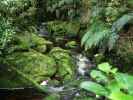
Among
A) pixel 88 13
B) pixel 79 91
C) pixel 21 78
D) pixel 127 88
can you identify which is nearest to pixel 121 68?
pixel 79 91

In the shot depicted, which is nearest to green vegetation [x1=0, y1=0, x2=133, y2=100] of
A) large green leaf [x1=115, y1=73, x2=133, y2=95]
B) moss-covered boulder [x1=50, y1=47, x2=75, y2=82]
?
moss-covered boulder [x1=50, y1=47, x2=75, y2=82]

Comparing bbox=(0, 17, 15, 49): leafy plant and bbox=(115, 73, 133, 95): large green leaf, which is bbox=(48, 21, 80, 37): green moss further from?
bbox=(115, 73, 133, 95): large green leaf

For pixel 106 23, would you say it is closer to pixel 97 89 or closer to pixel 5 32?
pixel 5 32

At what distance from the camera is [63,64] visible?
6.99m

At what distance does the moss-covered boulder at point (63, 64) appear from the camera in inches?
265

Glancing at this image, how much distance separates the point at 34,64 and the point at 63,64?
2.15 ft

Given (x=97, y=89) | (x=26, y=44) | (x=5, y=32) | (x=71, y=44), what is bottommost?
(x=71, y=44)

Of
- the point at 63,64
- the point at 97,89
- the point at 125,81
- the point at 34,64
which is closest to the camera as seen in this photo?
the point at 125,81

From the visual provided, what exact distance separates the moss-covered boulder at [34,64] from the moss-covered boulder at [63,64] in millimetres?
160

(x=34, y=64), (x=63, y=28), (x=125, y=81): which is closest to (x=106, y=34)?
(x=34, y=64)

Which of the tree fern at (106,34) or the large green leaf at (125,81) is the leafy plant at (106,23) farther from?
the large green leaf at (125,81)

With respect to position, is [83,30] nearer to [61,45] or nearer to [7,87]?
[61,45]

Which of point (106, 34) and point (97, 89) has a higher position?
point (97, 89)

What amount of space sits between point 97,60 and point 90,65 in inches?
7.9
